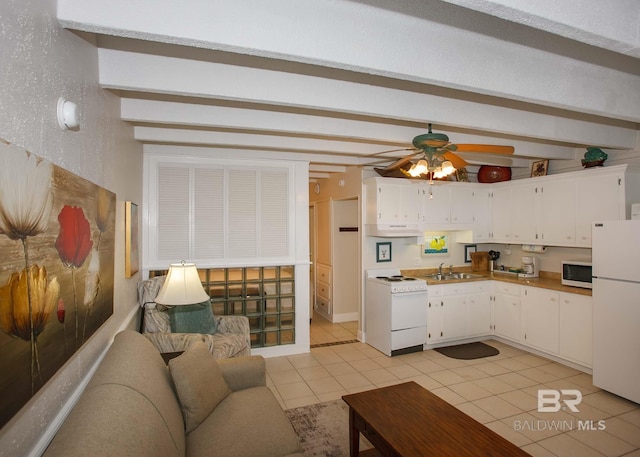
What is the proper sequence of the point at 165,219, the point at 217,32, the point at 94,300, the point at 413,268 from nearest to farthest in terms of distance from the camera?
the point at 217,32
the point at 94,300
the point at 165,219
the point at 413,268

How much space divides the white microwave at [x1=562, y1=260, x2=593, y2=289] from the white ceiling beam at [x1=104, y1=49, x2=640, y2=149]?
1848 millimetres

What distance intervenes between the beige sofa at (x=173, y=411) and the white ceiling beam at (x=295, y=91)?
5.20ft

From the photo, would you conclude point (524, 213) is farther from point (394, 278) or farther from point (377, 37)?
point (377, 37)

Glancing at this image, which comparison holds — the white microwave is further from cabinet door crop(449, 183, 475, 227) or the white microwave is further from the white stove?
the white stove

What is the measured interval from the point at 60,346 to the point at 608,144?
4904 millimetres

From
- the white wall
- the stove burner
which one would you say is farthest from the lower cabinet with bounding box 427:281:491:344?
the white wall

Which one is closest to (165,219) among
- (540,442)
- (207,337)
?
(207,337)

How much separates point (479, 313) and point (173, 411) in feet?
14.2

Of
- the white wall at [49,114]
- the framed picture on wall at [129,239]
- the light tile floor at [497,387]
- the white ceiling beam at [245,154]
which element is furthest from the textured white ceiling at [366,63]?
the light tile floor at [497,387]

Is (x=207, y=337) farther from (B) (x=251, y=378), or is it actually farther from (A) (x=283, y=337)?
(A) (x=283, y=337)

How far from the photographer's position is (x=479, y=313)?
479cm

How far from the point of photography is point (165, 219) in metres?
3.99

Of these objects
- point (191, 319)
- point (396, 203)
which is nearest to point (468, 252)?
point (396, 203)

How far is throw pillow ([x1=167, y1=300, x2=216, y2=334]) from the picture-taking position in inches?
132
